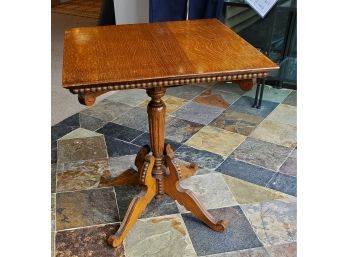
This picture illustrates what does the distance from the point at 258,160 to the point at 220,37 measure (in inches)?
34.6

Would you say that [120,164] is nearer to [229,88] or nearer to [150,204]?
[150,204]

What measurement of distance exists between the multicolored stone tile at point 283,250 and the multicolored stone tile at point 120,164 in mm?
843

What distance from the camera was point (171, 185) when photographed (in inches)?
62.2

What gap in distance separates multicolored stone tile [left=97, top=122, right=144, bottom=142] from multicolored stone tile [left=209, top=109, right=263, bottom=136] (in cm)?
52

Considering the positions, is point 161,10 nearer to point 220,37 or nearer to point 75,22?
point 220,37

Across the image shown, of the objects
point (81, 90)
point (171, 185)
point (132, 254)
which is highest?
point (81, 90)

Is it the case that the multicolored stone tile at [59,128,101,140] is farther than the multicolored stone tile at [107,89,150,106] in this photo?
No

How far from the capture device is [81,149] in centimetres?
212

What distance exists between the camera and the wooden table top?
1043 millimetres

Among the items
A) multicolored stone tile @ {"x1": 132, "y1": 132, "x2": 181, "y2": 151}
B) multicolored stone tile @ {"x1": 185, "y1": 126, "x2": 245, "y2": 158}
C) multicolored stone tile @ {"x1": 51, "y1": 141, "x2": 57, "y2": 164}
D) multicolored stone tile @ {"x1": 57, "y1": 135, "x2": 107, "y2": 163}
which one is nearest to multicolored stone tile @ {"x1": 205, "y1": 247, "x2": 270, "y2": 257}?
multicolored stone tile @ {"x1": 185, "y1": 126, "x2": 245, "y2": 158}

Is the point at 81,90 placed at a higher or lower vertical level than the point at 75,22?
higher

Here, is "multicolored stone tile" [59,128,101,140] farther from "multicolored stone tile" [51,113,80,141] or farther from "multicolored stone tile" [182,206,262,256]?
"multicolored stone tile" [182,206,262,256]

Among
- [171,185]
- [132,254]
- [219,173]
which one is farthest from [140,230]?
[219,173]

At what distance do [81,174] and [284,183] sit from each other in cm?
107
